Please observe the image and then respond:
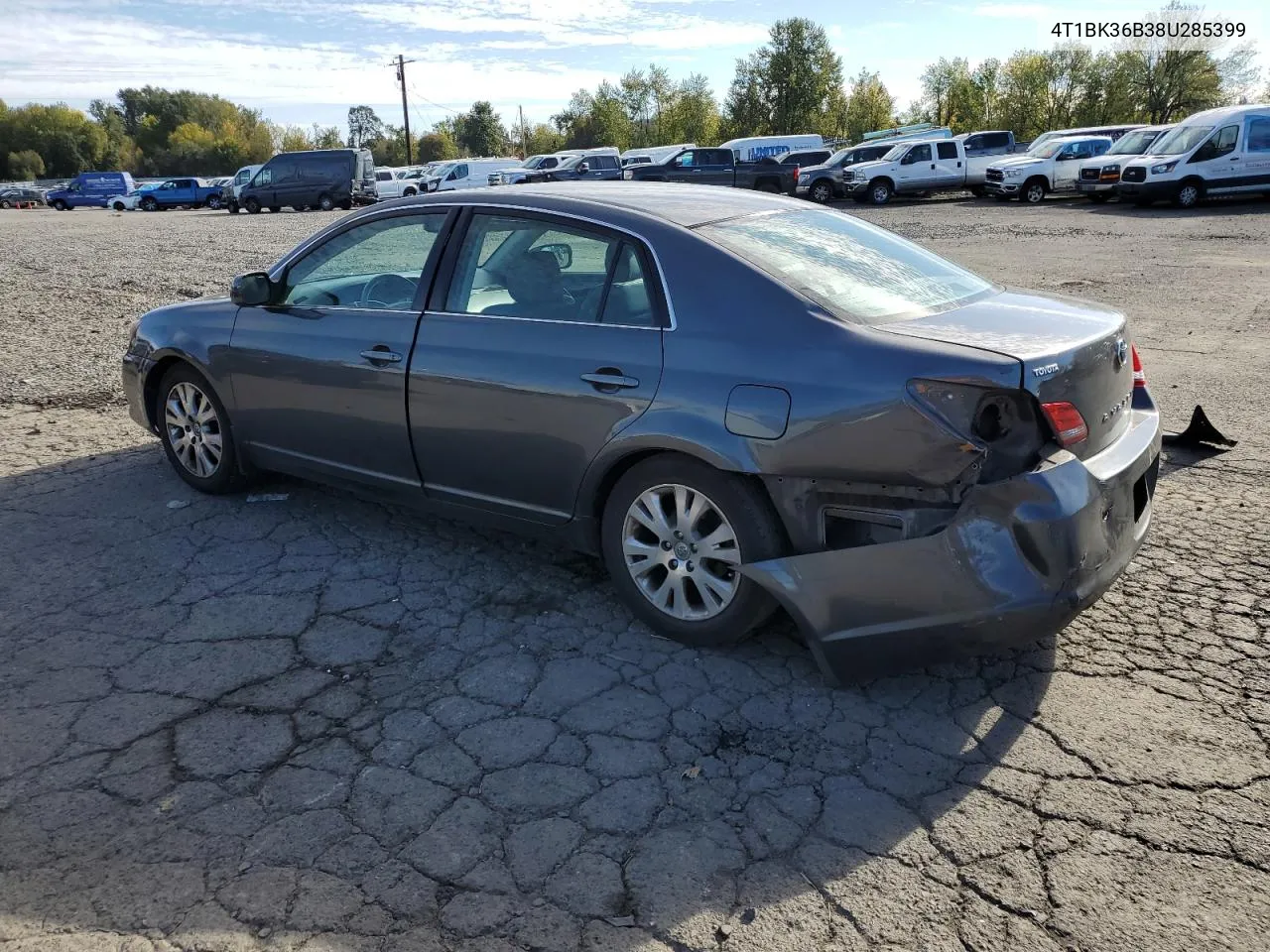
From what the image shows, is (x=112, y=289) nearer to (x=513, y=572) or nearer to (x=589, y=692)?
(x=513, y=572)

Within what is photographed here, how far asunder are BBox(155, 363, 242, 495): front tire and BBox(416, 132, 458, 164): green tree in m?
102

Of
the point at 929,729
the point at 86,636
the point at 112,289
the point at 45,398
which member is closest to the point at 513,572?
the point at 86,636

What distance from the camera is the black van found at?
117 ft

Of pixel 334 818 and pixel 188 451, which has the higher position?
pixel 188 451

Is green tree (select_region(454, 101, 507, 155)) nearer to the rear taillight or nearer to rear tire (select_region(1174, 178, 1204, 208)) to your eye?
rear tire (select_region(1174, 178, 1204, 208))

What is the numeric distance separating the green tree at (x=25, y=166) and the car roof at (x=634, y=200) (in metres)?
105

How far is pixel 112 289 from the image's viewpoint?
1341cm

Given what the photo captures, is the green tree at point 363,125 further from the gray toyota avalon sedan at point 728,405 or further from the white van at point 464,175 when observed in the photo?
the gray toyota avalon sedan at point 728,405

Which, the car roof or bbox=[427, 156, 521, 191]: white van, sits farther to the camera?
bbox=[427, 156, 521, 191]: white van

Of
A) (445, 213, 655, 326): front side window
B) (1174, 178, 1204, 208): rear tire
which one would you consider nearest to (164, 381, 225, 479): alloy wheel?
(445, 213, 655, 326): front side window

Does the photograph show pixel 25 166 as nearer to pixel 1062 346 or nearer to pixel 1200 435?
pixel 1200 435

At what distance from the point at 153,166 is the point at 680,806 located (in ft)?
375

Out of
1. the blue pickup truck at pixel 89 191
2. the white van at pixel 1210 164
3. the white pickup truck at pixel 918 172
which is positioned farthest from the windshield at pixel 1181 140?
the blue pickup truck at pixel 89 191

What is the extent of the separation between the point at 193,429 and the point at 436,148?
106m
